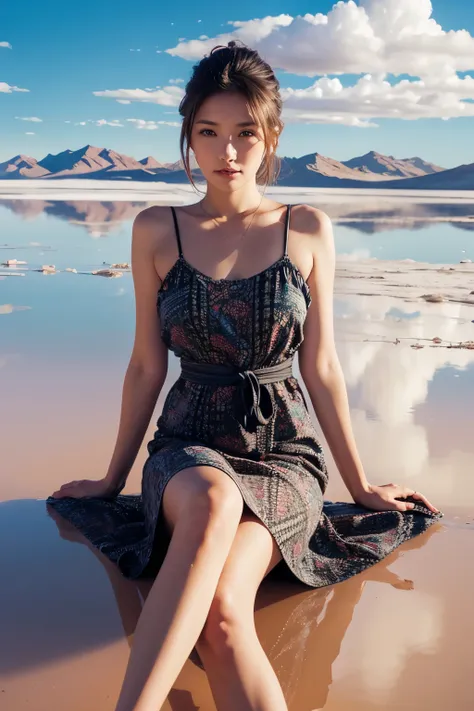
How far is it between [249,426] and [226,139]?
2.90 feet

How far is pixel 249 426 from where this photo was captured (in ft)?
8.00

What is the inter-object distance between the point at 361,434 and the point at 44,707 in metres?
2.07

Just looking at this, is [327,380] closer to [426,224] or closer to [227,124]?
[227,124]

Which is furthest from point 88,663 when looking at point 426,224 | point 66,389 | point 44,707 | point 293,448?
point 426,224

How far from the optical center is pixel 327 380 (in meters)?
2.64

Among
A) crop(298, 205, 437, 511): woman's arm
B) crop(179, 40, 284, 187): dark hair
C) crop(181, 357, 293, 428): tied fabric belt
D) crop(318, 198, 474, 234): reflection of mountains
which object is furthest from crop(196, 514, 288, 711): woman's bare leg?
crop(318, 198, 474, 234): reflection of mountains

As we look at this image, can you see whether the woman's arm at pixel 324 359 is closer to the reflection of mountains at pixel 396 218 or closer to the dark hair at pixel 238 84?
the dark hair at pixel 238 84

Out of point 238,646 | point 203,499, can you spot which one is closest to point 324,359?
point 203,499

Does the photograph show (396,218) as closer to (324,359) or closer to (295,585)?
(324,359)

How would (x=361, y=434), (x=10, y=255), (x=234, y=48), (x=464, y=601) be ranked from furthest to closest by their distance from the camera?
1. (x=10, y=255)
2. (x=361, y=434)
3. (x=234, y=48)
4. (x=464, y=601)

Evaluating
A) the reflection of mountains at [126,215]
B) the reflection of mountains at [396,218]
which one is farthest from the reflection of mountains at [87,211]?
the reflection of mountains at [396,218]

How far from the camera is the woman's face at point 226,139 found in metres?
2.55

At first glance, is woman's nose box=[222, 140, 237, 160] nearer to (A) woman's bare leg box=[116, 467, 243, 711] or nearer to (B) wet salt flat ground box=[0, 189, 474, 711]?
(A) woman's bare leg box=[116, 467, 243, 711]

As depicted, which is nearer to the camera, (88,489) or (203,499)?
(203,499)
